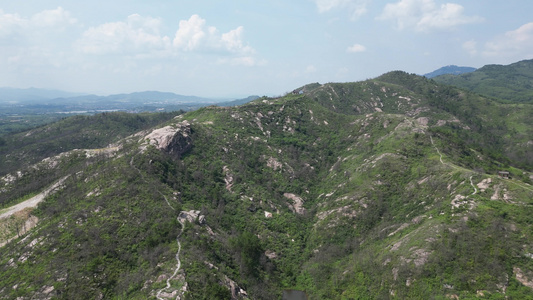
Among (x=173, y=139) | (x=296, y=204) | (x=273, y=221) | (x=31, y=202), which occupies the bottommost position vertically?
(x=273, y=221)

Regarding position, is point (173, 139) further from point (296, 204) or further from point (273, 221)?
point (296, 204)

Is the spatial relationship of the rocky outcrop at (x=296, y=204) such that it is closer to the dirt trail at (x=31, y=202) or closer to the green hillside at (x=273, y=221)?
the green hillside at (x=273, y=221)

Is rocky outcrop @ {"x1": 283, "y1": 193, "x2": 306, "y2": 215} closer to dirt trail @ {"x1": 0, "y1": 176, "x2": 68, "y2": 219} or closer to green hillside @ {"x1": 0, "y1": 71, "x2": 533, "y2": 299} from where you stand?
green hillside @ {"x1": 0, "y1": 71, "x2": 533, "y2": 299}

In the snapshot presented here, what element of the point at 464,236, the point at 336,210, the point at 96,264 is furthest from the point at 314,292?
the point at 96,264

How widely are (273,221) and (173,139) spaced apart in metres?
54.9

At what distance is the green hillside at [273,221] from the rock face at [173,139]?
21.6 inches

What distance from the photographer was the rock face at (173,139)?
10920 centimetres

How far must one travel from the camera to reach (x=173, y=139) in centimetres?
11206

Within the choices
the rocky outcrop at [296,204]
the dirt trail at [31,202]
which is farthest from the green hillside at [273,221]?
the dirt trail at [31,202]

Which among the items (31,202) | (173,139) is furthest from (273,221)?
(31,202)

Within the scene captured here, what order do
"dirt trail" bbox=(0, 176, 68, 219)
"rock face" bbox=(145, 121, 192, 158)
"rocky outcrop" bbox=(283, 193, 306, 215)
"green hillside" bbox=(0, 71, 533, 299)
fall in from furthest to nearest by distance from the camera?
"rock face" bbox=(145, 121, 192, 158) < "rocky outcrop" bbox=(283, 193, 306, 215) < "dirt trail" bbox=(0, 176, 68, 219) < "green hillside" bbox=(0, 71, 533, 299)

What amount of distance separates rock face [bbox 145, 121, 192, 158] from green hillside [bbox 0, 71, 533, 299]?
548 mm

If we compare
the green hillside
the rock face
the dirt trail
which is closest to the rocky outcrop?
the green hillside

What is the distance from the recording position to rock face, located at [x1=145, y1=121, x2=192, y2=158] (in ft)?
358
